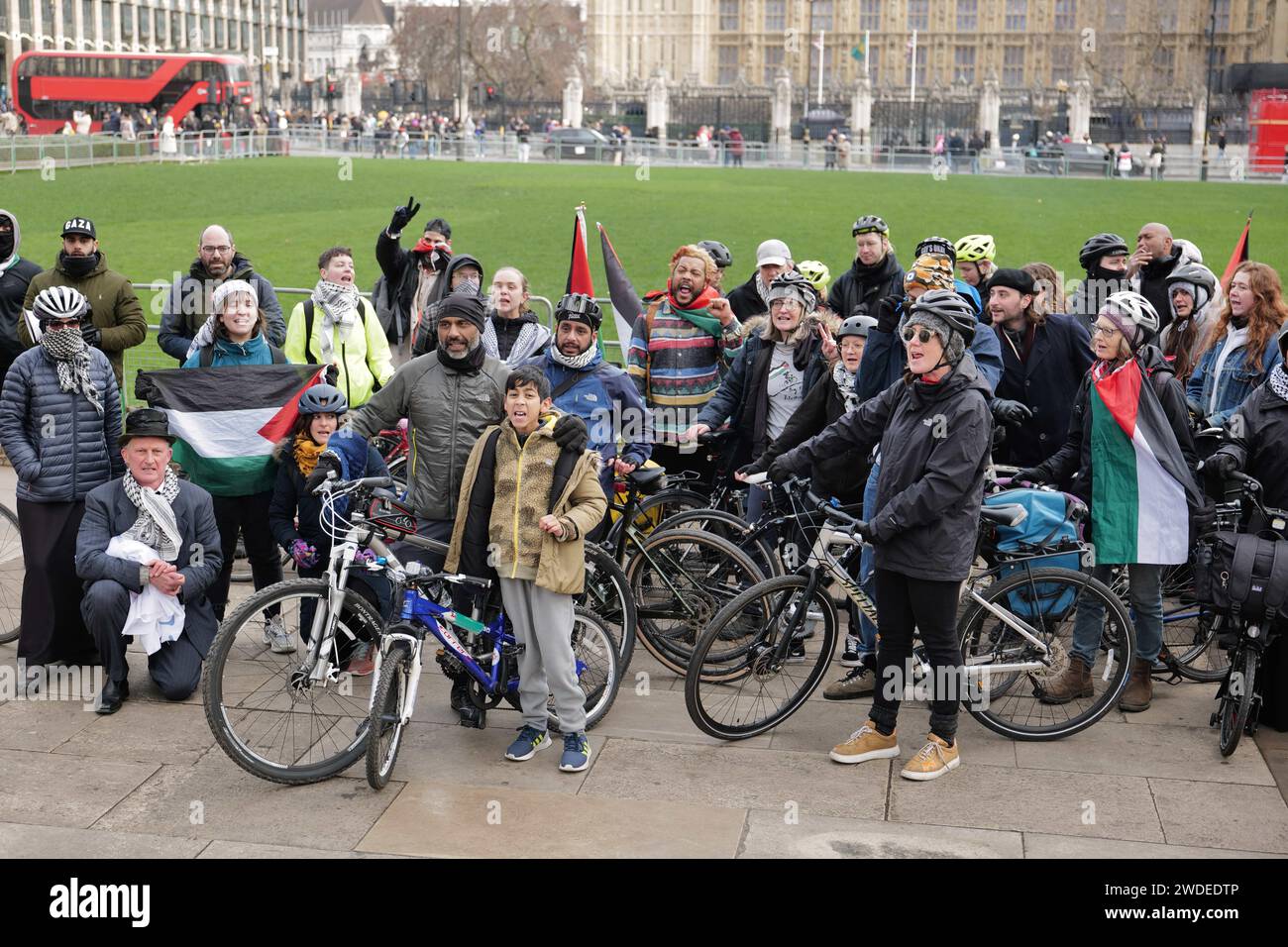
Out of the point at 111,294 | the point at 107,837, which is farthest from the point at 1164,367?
the point at 111,294

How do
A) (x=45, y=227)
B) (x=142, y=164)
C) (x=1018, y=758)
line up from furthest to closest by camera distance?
(x=142, y=164) < (x=45, y=227) < (x=1018, y=758)

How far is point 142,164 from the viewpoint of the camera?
44312 mm

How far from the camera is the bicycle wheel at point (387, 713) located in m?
5.73

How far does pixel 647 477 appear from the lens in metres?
7.25

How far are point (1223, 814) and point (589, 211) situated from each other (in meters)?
28.9

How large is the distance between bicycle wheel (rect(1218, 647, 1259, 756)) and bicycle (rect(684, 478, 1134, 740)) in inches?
17.0

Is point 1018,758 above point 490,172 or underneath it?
underneath

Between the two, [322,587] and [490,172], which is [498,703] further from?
[490,172]

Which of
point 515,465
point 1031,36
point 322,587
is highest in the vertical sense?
point 1031,36

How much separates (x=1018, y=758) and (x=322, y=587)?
301cm

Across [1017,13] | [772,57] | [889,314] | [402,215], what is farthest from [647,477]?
[772,57]

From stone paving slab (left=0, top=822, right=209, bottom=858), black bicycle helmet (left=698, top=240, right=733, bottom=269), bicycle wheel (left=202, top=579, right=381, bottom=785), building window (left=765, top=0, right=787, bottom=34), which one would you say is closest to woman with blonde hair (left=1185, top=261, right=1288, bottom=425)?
black bicycle helmet (left=698, top=240, right=733, bottom=269)

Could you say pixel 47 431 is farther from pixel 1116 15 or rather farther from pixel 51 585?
pixel 1116 15

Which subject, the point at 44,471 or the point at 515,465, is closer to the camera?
the point at 515,465
